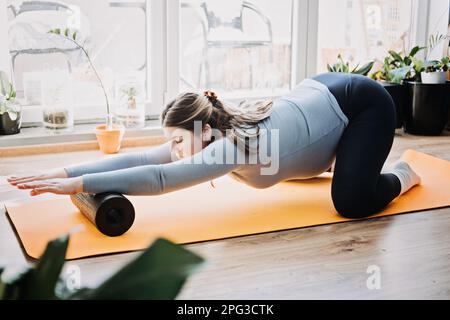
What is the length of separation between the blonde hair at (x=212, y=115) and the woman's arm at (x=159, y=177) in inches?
4.8

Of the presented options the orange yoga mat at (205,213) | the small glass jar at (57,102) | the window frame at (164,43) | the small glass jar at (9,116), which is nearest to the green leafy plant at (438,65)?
the window frame at (164,43)

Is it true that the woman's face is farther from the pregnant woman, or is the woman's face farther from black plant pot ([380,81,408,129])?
black plant pot ([380,81,408,129])

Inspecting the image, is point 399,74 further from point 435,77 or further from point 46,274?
point 46,274

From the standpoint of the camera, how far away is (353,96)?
7.33ft

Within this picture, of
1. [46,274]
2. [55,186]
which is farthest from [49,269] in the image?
[55,186]

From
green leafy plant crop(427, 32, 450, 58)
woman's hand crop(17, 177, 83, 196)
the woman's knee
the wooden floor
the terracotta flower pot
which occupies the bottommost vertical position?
the wooden floor

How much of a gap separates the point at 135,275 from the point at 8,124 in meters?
2.90

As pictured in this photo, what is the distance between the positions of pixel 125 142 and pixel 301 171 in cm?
131

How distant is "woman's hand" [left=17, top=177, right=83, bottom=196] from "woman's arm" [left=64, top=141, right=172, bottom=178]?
0.67 feet

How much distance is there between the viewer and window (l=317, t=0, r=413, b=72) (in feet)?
12.6

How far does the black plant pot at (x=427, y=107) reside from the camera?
140 inches

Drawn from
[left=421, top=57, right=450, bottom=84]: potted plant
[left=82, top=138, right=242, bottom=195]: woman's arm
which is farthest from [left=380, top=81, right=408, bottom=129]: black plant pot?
[left=82, top=138, right=242, bottom=195]: woman's arm
